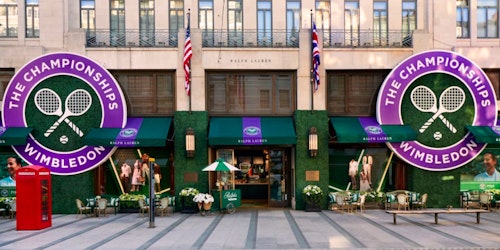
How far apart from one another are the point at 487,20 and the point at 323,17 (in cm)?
870

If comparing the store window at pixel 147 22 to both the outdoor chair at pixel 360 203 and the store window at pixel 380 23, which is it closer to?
the store window at pixel 380 23

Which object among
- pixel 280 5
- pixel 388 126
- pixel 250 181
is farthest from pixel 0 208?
pixel 388 126

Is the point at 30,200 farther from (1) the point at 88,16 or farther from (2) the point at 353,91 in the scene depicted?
(2) the point at 353,91

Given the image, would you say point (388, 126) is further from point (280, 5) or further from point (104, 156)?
point (104, 156)

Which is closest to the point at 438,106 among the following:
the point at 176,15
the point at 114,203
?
the point at 176,15

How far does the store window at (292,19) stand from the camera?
2398cm

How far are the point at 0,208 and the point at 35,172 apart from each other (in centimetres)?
570

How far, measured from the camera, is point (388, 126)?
2286 cm

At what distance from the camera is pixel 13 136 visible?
2162 centimetres

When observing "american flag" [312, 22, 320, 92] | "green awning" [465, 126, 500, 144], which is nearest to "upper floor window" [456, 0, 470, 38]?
"green awning" [465, 126, 500, 144]

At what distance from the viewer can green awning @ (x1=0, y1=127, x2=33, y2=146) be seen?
2148 cm

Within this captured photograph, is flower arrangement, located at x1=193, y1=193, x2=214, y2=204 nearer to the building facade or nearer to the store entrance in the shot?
the building facade

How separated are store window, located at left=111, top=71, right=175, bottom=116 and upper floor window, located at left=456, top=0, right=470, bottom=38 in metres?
15.1

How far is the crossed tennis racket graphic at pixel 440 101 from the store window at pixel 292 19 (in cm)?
666
